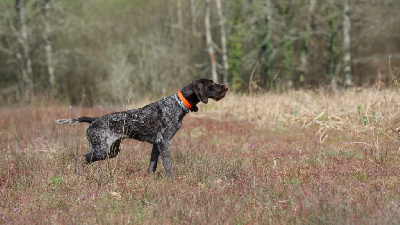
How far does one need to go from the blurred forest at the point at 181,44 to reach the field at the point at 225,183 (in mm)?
15512

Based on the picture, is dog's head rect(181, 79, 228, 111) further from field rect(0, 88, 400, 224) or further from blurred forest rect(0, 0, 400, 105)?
blurred forest rect(0, 0, 400, 105)

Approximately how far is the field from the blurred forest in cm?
1551

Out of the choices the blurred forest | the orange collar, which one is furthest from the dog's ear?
the blurred forest

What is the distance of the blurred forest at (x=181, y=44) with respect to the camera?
2462 cm

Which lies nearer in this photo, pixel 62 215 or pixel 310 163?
pixel 62 215

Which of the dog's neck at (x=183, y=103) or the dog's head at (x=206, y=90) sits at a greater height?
the dog's head at (x=206, y=90)

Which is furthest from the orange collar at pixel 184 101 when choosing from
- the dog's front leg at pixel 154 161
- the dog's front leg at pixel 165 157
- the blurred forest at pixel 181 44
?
the blurred forest at pixel 181 44

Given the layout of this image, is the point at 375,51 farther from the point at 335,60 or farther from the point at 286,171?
the point at 286,171

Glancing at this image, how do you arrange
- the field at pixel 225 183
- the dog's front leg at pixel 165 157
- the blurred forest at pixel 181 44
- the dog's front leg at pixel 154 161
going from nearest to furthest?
the field at pixel 225 183, the dog's front leg at pixel 165 157, the dog's front leg at pixel 154 161, the blurred forest at pixel 181 44

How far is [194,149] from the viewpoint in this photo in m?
7.46

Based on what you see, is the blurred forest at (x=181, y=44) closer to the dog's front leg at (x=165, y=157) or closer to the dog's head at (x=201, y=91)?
the dog's head at (x=201, y=91)

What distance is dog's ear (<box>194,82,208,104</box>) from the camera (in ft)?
20.3

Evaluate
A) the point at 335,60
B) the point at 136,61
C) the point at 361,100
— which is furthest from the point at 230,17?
the point at 361,100

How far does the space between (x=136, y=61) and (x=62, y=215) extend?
30483 millimetres
